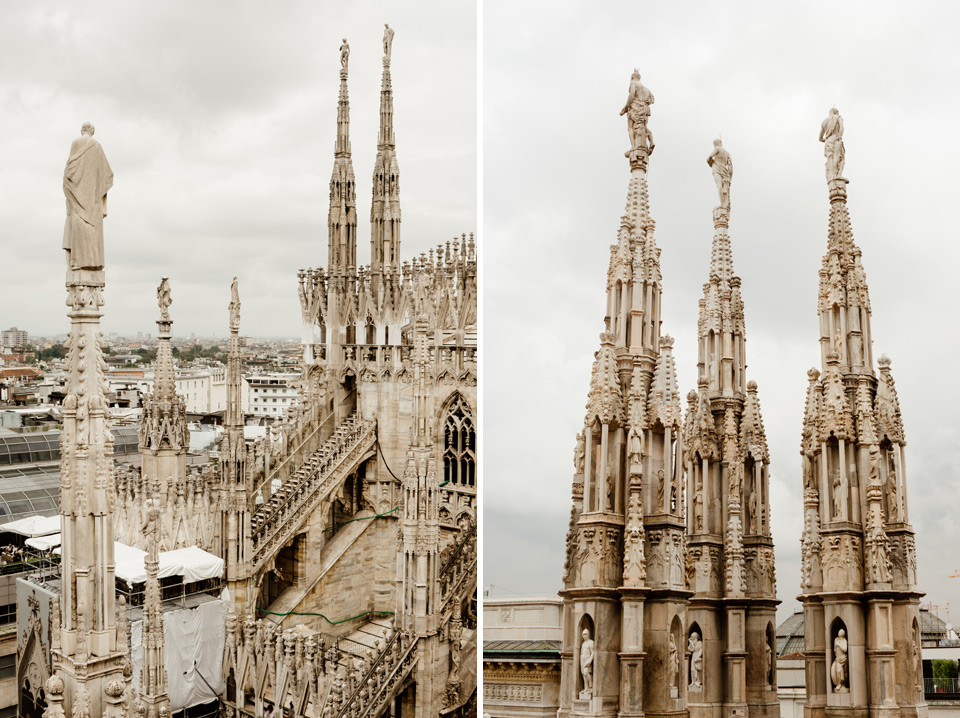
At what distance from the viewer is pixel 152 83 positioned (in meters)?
4.27

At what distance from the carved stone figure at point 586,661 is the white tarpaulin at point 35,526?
98.9 inches

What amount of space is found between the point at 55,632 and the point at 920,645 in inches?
190

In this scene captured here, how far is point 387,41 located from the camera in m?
5.25

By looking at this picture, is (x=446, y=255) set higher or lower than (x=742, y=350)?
higher

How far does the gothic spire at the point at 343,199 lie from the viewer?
525 centimetres

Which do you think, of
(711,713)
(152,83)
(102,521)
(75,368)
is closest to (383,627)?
(711,713)

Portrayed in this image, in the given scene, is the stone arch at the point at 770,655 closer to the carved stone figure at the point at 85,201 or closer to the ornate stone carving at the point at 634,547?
the ornate stone carving at the point at 634,547

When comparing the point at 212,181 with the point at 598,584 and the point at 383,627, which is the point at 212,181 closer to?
the point at 598,584

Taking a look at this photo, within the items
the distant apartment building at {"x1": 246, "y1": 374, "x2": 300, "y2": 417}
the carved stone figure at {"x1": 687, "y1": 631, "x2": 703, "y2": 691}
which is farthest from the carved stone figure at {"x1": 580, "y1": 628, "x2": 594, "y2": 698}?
the distant apartment building at {"x1": 246, "y1": 374, "x2": 300, "y2": 417}

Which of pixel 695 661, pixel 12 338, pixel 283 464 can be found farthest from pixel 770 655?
pixel 12 338

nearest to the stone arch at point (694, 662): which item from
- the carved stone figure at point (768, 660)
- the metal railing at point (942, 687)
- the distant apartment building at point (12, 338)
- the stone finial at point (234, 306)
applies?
the carved stone figure at point (768, 660)

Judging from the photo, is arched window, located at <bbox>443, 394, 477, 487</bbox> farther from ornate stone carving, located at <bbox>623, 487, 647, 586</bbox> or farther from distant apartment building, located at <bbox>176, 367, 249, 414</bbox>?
ornate stone carving, located at <bbox>623, 487, 647, 586</bbox>

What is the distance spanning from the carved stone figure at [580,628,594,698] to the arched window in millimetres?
2483

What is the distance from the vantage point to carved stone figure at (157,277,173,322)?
4.41 metres
